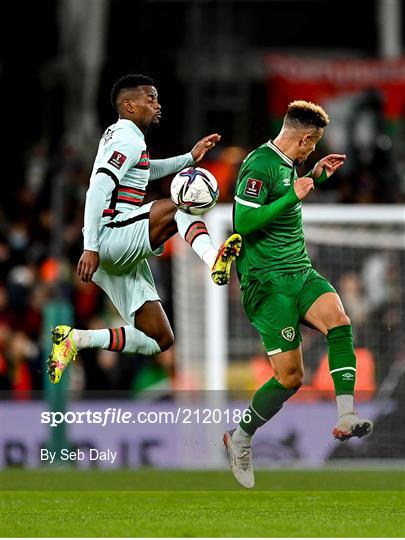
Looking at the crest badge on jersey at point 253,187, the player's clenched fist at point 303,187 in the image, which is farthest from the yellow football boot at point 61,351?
the player's clenched fist at point 303,187

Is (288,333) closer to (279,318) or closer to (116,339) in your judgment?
(279,318)

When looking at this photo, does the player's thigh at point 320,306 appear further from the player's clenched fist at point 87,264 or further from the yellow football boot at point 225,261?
the player's clenched fist at point 87,264

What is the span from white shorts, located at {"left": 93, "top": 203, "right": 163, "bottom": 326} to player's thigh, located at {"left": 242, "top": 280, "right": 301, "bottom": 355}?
74 cm

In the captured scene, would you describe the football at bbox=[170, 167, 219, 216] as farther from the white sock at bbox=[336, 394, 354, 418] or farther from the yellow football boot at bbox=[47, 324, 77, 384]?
the white sock at bbox=[336, 394, 354, 418]

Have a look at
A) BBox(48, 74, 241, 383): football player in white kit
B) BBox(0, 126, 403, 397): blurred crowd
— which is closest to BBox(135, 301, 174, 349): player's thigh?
BBox(48, 74, 241, 383): football player in white kit

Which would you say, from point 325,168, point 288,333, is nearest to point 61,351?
point 288,333

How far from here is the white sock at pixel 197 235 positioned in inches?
379

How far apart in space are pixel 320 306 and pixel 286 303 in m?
0.24

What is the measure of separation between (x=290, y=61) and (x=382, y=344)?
23.4 feet

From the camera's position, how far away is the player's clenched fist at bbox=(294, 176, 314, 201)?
956 cm

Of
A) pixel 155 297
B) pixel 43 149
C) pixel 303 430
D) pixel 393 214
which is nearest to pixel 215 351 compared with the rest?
pixel 303 430

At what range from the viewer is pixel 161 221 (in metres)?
9.93

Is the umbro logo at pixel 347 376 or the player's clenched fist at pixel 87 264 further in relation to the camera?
the umbro logo at pixel 347 376

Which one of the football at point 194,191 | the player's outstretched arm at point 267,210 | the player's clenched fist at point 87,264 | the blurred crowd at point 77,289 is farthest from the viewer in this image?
the blurred crowd at point 77,289
